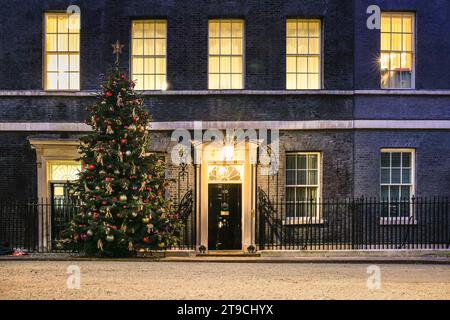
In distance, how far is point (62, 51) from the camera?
2141cm

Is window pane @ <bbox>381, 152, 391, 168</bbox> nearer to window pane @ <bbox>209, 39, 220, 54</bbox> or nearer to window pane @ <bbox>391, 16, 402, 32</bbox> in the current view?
window pane @ <bbox>391, 16, 402, 32</bbox>

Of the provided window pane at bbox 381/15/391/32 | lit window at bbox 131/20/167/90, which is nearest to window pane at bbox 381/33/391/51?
window pane at bbox 381/15/391/32

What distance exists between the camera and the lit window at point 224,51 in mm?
21281

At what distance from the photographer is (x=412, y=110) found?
2117 centimetres

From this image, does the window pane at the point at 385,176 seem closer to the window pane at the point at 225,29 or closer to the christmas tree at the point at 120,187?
the window pane at the point at 225,29

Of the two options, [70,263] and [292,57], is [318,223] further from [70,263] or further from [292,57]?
[70,263]

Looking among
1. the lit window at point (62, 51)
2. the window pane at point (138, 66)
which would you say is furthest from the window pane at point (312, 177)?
the lit window at point (62, 51)

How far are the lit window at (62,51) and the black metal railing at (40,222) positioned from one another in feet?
13.1

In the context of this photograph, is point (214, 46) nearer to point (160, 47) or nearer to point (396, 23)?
point (160, 47)

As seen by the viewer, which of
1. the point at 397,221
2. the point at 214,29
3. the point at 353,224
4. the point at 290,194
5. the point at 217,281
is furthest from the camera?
the point at 214,29

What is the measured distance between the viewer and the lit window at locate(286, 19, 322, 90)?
2130cm

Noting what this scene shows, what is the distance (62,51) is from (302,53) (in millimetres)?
8045

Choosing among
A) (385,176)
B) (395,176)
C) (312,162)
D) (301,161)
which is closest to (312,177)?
(312,162)

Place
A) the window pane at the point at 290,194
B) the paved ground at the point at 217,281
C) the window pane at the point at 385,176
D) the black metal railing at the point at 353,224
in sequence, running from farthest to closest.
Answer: the window pane at the point at 385,176 < the window pane at the point at 290,194 < the black metal railing at the point at 353,224 < the paved ground at the point at 217,281
